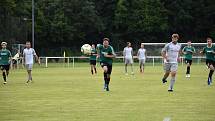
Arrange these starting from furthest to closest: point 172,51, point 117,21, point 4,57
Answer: point 117,21 → point 4,57 → point 172,51

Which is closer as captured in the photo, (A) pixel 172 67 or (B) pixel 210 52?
(A) pixel 172 67

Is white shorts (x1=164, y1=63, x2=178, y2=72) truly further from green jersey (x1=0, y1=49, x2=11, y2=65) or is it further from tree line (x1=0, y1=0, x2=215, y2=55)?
tree line (x1=0, y1=0, x2=215, y2=55)

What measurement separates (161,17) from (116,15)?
7.12m

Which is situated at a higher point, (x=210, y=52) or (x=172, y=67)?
(x=210, y=52)

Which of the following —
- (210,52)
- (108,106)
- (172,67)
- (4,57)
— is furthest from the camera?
(4,57)

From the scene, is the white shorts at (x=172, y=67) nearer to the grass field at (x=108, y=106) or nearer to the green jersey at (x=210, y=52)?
the grass field at (x=108, y=106)

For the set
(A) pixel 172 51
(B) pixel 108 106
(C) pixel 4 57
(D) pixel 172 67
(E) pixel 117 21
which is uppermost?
(E) pixel 117 21

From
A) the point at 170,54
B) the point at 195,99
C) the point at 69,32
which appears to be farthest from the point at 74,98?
the point at 69,32

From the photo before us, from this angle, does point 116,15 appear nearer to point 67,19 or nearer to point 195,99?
point 67,19

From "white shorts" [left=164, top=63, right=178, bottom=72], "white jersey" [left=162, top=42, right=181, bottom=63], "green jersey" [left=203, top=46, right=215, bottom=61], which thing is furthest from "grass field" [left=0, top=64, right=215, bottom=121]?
"green jersey" [left=203, top=46, right=215, bottom=61]

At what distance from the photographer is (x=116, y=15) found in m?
90.4

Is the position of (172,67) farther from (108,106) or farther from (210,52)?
(108,106)

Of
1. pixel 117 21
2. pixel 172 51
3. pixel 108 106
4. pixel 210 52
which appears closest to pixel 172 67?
pixel 172 51

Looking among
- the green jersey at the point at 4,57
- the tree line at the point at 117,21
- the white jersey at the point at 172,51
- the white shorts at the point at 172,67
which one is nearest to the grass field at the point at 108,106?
the white shorts at the point at 172,67
